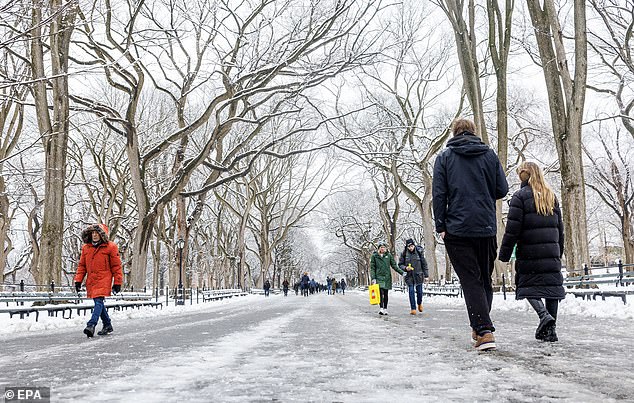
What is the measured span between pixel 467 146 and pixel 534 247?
1.41 metres

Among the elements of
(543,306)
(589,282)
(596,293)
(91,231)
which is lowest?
(596,293)

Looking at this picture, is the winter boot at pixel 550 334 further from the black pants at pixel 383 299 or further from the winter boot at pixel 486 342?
the black pants at pixel 383 299

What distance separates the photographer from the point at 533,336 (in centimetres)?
637

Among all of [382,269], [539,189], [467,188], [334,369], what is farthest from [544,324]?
[382,269]

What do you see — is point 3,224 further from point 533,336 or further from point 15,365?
point 533,336

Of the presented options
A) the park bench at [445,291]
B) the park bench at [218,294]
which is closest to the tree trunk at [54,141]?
the park bench at [218,294]

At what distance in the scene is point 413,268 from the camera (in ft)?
42.1

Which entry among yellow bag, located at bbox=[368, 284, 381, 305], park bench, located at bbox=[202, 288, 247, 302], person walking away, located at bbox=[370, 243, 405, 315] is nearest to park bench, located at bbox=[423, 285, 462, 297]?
yellow bag, located at bbox=[368, 284, 381, 305]

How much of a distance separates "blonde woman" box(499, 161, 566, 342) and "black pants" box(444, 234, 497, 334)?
2.24 feet

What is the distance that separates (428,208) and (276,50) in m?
12.5

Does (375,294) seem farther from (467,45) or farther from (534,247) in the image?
(534,247)

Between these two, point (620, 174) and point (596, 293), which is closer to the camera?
point (596, 293)

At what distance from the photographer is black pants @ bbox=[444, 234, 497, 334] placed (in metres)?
5.11

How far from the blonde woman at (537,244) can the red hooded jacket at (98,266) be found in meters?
5.45
